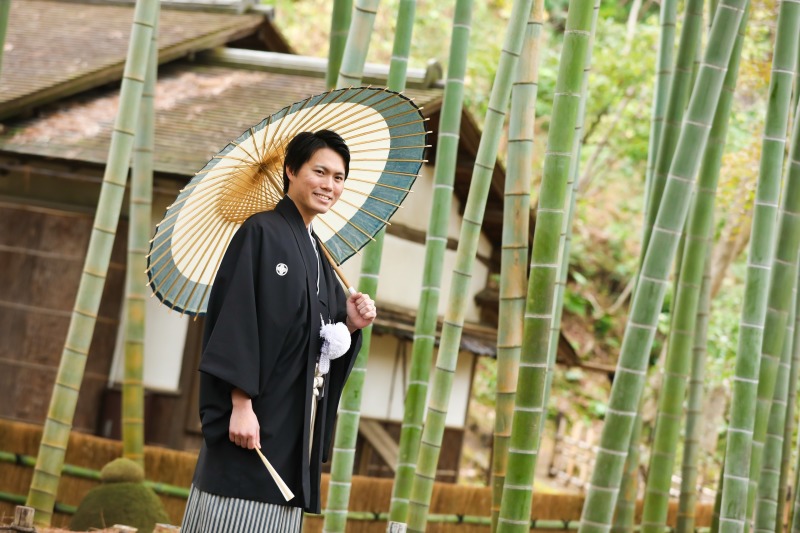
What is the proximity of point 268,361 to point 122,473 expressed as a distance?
11.2 feet

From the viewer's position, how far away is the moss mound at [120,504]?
5363 millimetres

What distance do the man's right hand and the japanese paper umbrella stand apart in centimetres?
59

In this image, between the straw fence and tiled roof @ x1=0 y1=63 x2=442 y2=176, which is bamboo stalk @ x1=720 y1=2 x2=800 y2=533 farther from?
tiled roof @ x1=0 y1=63 x2=442 y2=176

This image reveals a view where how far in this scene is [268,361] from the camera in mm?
2594

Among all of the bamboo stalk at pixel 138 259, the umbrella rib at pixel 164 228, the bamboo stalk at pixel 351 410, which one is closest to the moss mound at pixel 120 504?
the bamboo stalk at pixel 138 259

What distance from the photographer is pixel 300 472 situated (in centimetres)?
268

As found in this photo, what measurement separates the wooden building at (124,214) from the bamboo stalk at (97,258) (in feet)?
8.70

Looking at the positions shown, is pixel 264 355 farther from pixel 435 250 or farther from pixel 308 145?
pixel 435 250

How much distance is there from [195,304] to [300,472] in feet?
2.26

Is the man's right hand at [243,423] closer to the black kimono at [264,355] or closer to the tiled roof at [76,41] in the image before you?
the black kimono at [264,355]

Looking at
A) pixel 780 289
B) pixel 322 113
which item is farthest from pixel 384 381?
pixel 322 113

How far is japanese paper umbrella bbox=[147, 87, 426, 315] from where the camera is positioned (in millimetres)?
2842

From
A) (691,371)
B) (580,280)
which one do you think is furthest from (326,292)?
(580,280)

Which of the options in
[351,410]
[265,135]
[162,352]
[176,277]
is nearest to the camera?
[265,135]
